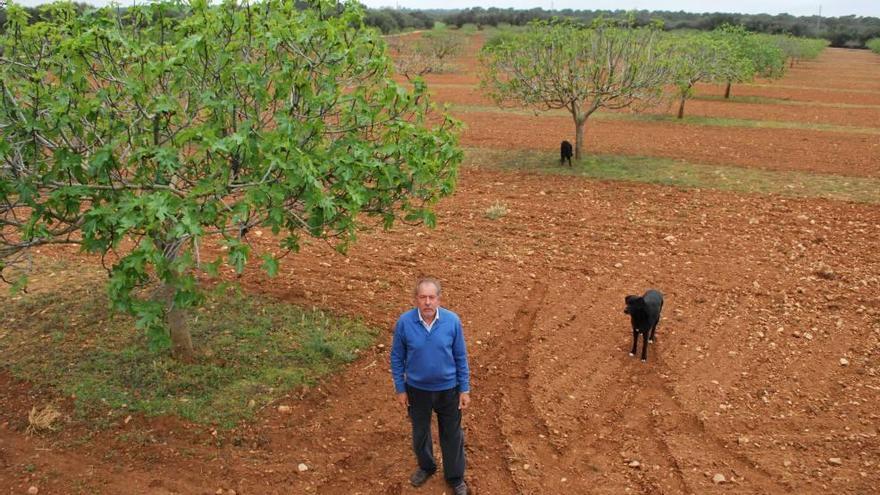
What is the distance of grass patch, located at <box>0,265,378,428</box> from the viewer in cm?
661

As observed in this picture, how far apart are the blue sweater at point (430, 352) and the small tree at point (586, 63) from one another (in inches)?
489

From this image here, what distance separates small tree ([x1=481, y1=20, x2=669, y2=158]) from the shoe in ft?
41.1

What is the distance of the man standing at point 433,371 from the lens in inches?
197

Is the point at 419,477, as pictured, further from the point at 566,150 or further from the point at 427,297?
the point at 566,150

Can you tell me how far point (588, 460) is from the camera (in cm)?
592

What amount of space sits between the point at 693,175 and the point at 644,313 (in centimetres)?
983

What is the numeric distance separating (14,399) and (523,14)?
10592 cm

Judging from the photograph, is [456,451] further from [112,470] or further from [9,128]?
[9,128]

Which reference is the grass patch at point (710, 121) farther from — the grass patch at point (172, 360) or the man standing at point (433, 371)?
the man standing at point (433, 371)

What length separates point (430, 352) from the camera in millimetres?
5004

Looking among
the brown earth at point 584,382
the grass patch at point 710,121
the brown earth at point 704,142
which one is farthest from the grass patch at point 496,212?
the grass patch at point 710,121

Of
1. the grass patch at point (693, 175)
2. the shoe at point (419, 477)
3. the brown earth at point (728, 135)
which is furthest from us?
the brown earth at point (728, 135)

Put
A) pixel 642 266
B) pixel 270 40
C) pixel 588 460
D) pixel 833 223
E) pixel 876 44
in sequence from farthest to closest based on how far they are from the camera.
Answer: pixel 876 44, pixel 833 223, pixel 642 266, pixel 588 460, pixel 270 40

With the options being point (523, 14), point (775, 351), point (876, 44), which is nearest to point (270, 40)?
point (775, 351)
